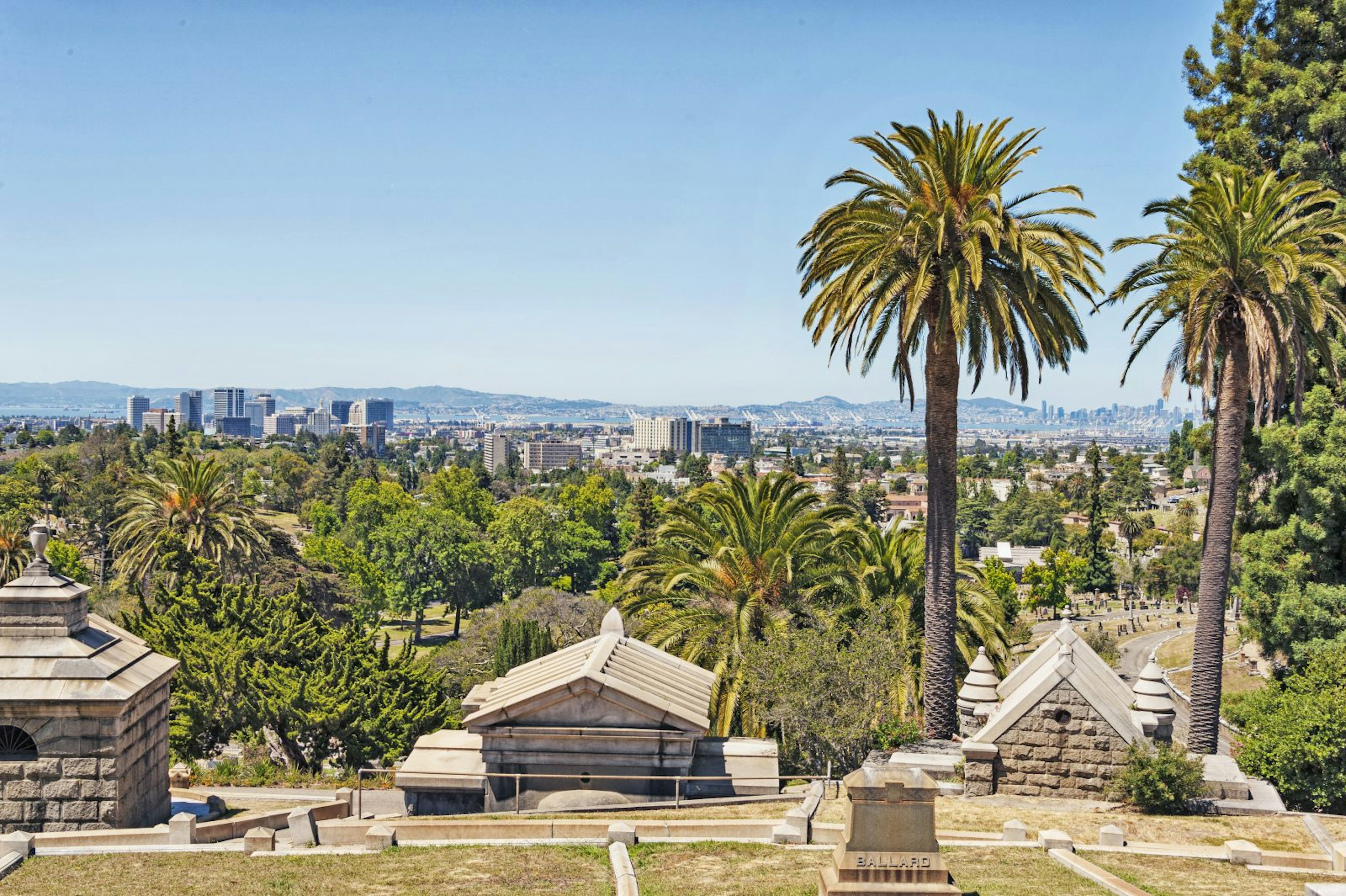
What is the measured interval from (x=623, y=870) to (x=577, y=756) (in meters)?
3.73

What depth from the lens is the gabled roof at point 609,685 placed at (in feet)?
48.8

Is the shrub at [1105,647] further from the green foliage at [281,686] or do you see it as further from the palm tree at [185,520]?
the palm tree at [185,520]

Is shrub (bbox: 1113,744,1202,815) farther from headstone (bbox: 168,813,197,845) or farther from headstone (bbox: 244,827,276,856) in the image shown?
headstone (bbox: 168,813,197,845)

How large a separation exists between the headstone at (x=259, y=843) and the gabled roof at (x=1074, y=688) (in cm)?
1001

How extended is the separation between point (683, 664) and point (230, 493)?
29754 mm

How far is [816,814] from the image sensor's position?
47.8ft

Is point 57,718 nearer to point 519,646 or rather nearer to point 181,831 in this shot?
point 181,831

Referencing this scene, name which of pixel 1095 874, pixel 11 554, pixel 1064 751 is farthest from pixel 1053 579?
pixel 1095 874

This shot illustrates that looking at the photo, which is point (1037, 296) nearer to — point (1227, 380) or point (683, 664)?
point (1227, 380)

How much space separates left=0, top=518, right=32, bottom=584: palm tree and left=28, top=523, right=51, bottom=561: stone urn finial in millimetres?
28126

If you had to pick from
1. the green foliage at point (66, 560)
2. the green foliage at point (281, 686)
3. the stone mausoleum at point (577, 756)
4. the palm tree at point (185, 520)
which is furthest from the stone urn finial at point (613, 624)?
the green foliage at point (66, 560)

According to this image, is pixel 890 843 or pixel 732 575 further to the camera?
pixel 732 575

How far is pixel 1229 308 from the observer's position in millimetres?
20719

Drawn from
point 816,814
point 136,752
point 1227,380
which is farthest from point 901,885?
point 1227,380
